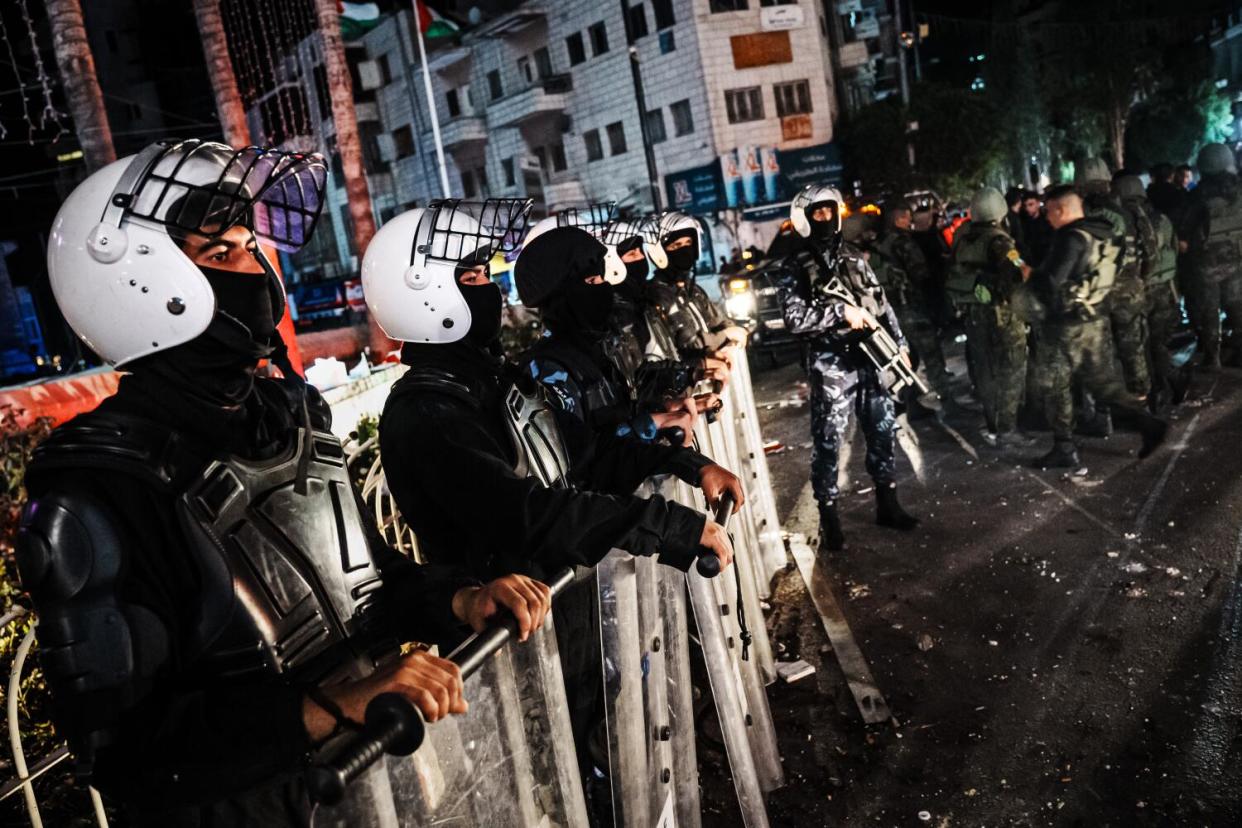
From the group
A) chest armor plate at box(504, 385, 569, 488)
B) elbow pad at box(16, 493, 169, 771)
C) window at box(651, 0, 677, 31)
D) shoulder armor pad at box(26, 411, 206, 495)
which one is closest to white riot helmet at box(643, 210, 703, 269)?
chest armor plate at box(504, 385, 569, 488)

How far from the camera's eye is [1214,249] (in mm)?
9094

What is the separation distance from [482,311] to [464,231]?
0.30 metres

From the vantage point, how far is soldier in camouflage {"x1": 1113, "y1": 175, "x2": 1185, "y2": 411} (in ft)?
27.5

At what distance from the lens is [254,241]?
6.77 ft

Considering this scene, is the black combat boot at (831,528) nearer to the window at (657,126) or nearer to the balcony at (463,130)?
the window at (657,126)

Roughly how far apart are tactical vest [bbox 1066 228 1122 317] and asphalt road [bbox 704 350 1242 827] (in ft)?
4.20

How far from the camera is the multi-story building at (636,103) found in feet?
109

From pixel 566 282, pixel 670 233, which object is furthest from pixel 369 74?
pixel 566 282

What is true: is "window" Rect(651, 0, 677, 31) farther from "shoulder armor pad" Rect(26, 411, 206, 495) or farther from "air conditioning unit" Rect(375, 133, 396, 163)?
"shoulder armor pad" Rect(26, 411, 206, 495)

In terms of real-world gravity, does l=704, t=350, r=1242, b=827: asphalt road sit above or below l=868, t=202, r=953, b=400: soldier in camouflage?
below

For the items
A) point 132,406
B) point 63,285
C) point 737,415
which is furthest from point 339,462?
point 737,415

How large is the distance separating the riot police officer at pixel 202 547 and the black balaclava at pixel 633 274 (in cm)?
411

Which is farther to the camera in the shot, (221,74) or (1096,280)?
(221,74)

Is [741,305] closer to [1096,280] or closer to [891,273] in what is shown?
[891,273]
